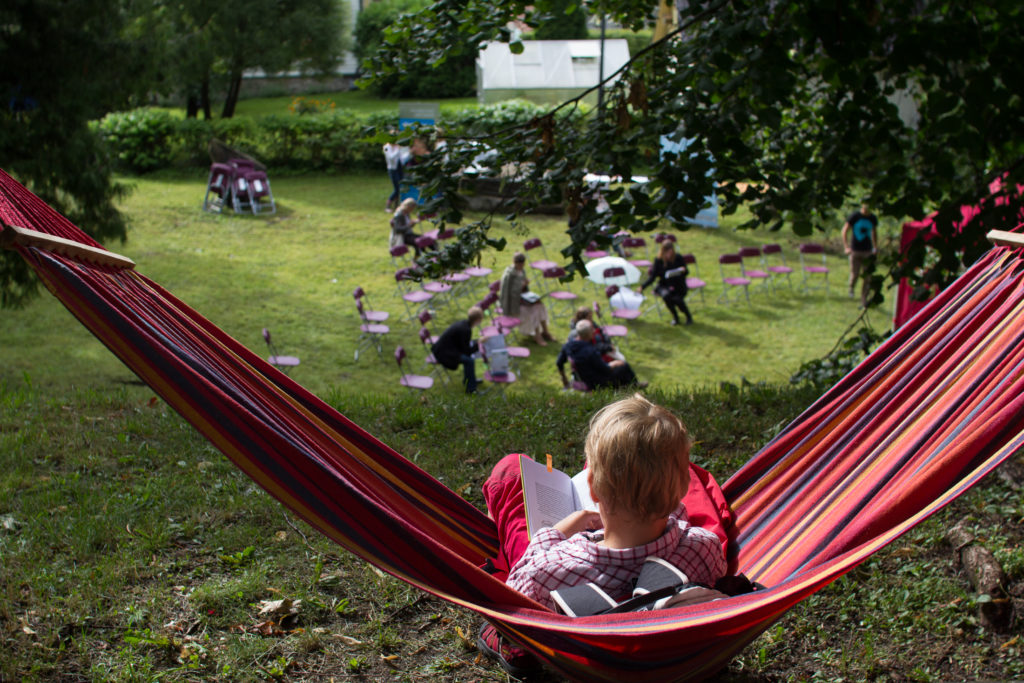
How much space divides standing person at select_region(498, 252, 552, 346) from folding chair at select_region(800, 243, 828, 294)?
4.21 meters

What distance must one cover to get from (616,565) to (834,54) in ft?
10.5

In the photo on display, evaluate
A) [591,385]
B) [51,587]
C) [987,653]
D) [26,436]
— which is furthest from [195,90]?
[987,653]

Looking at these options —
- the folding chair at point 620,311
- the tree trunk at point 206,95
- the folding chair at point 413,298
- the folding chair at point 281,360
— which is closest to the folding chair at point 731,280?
the folding chair at point 620,311

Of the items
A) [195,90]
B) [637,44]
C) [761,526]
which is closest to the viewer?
[761,526]

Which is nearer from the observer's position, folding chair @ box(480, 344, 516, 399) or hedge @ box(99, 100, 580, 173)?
folding chair @ box(480, 344, 516, 399)

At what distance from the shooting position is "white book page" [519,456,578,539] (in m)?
2.38

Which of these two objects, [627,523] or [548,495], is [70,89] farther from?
[627,523]

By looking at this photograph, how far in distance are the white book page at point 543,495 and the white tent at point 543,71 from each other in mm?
19275

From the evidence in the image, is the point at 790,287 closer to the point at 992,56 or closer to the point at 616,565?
the point at 992,56

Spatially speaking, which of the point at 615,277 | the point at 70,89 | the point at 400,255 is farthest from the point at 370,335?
the point at 70,89

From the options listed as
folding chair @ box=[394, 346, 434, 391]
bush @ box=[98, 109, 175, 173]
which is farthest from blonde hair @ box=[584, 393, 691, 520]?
bush @ box=[98, 109, 175, 173]

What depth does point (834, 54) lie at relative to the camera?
13.8 ft

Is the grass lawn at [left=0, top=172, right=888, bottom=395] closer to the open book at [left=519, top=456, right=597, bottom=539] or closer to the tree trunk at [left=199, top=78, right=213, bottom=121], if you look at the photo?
the open book at [left=519, top=456, right=597, bottom=539]

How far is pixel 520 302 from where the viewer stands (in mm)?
10117
